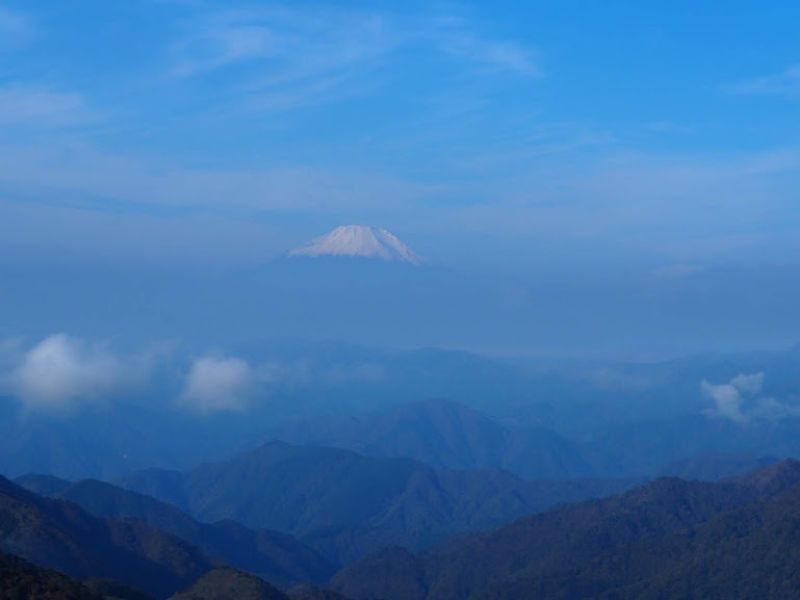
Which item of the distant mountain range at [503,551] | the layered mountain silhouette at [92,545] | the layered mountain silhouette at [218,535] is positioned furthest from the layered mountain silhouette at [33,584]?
the layered mountain silhouette at [218,535]

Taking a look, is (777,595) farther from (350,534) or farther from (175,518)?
(350,534)

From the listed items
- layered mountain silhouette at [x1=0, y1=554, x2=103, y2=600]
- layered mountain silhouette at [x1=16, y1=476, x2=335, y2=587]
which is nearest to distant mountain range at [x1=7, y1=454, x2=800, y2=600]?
layered mountain silhouette at [x1=16, y1=476, x2=335, y2=587]

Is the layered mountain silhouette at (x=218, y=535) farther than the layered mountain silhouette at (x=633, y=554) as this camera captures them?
Yes

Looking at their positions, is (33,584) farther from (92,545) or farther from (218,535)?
(218,535)

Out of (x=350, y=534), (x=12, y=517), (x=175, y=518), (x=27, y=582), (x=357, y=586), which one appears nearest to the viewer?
(x=27, y=582)

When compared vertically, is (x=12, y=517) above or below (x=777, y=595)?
above

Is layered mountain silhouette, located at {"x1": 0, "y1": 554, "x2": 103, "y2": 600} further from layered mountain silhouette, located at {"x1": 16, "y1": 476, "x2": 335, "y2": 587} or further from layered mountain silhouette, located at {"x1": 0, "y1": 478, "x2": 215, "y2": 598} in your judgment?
layered mountain silhouette, located at {"x1": 16, "y1": 476, "x2": 335, "y2": 587}

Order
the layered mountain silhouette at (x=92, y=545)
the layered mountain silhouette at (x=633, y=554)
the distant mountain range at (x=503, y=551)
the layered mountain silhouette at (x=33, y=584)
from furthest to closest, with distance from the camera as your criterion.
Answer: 1. the layered mountain silhouette at (x=633, y=554)
2. the distant mountain range at (x=503, y=551)
3. the layered mountain silhouette at (x=92, y=545)
4. the layered mountain silhouette at (x=33, y=584)

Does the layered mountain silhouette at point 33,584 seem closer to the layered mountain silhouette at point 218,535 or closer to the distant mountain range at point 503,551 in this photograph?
the distant mountain range at point 503,551

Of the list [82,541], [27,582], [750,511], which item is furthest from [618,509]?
[27,582]
